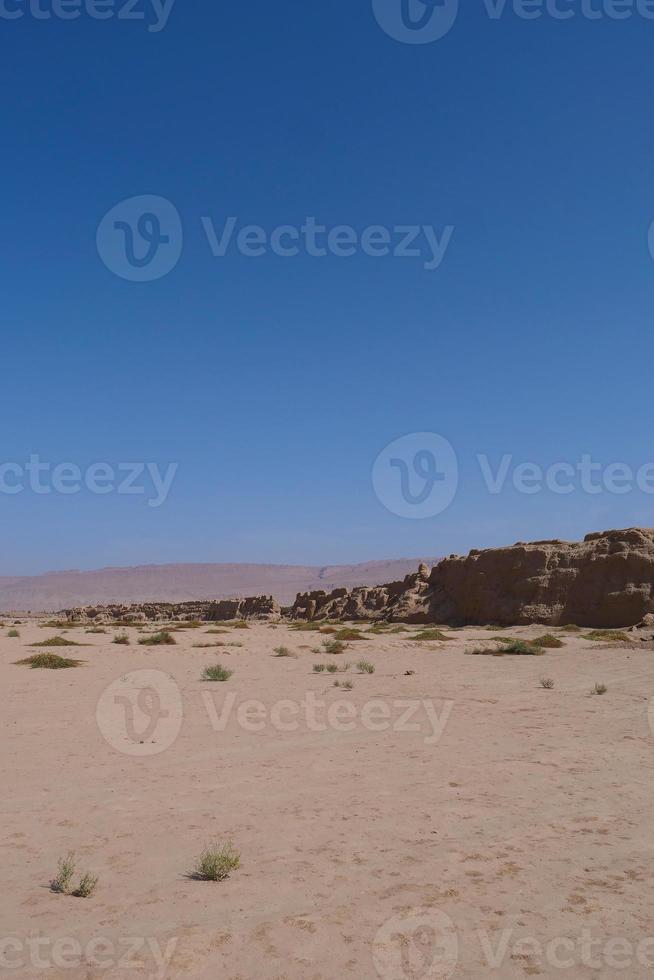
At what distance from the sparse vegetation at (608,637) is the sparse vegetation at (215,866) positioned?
22011 millimetres

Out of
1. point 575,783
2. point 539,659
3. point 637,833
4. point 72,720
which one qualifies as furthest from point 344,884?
point 539,659

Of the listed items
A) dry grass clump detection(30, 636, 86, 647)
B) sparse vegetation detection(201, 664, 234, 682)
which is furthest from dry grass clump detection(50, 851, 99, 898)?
dry grass clump detection(30, 636, 86, 647)

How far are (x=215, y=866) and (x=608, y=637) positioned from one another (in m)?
23.4

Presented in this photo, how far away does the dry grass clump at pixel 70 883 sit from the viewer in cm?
443

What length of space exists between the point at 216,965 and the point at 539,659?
17399 millimetres

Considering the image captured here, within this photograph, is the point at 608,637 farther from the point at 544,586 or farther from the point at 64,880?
the point at 64,880

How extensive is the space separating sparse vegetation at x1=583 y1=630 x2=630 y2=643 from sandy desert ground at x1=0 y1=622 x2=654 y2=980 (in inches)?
517

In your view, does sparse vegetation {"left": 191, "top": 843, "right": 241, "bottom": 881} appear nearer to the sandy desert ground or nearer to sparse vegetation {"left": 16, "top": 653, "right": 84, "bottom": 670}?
the sandy desert ground

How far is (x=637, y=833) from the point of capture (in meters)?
5.65

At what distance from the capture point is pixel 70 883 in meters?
4.56

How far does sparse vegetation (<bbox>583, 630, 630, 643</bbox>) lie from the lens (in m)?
24.1

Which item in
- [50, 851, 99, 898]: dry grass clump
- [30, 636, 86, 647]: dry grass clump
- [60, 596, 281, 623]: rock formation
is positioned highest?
[50, 851, 99, 898]: dry grass clump

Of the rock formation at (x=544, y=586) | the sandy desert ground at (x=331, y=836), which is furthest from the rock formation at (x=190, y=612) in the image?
the sandy desert ground at (x=331, y=836)

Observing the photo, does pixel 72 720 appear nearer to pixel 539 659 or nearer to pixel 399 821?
pixel 399 821
